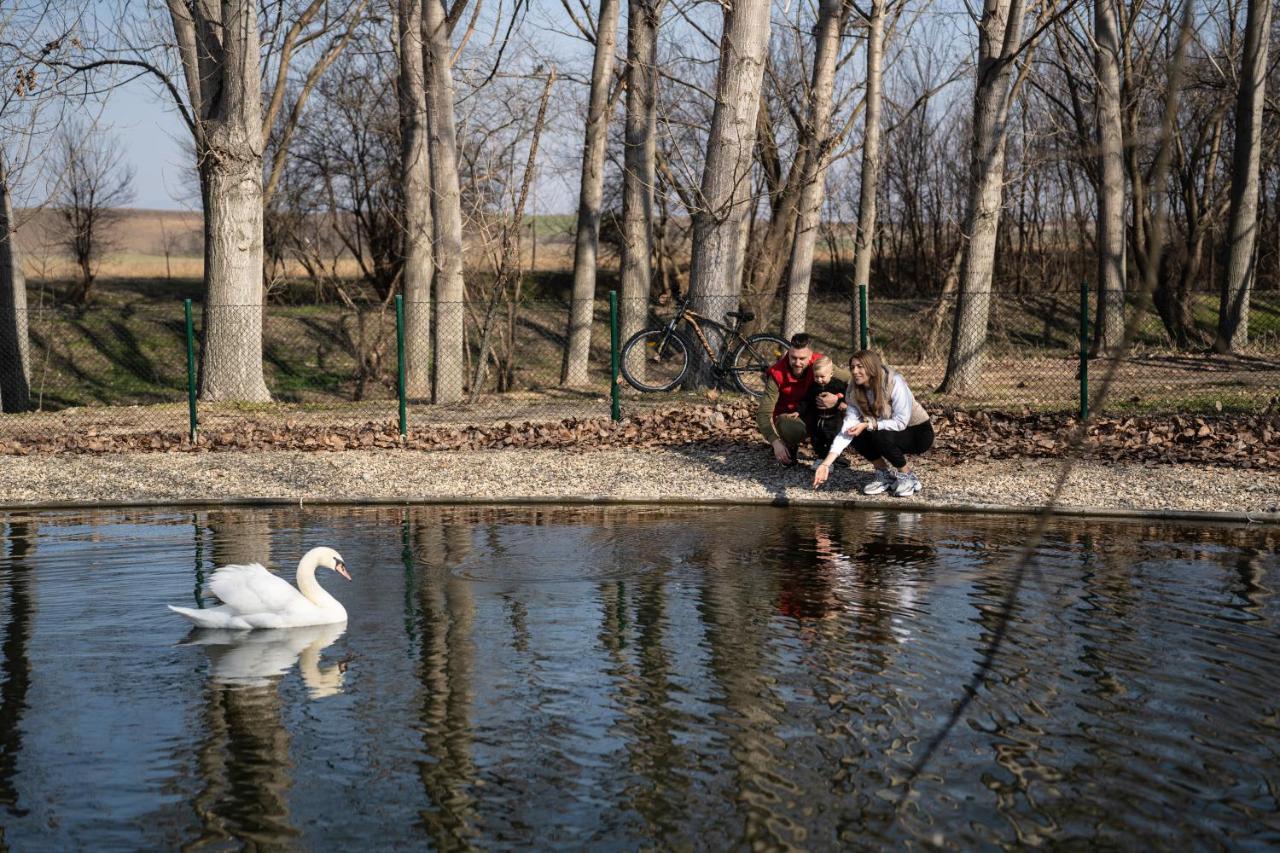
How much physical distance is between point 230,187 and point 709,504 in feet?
40.2

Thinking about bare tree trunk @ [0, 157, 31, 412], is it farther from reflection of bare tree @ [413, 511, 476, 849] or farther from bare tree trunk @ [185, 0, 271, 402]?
reflection of bare tree @ [413, 511, 476, 849]

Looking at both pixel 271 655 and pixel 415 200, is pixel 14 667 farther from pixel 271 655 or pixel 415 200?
pixel 415 200

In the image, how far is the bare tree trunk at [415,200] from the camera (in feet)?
76.4

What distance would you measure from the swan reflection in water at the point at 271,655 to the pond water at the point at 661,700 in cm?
3

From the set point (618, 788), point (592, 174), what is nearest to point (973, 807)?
point (618, 788)

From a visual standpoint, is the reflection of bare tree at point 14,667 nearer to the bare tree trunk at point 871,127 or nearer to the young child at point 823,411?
the young child at point 823,411

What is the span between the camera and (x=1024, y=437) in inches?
611

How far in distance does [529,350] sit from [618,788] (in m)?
29.5

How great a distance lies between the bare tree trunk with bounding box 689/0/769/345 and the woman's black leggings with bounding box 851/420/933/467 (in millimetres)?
7509

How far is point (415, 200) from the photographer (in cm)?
2461

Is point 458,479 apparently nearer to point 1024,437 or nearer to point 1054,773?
point 1024,437

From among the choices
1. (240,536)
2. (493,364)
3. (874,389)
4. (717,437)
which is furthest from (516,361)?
(240,536)

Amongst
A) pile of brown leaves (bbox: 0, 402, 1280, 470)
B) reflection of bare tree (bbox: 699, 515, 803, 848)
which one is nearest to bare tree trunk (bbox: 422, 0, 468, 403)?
pile of brown leaves (bbox: 0, 402, 1280, 470)

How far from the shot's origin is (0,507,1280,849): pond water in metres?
5.23
